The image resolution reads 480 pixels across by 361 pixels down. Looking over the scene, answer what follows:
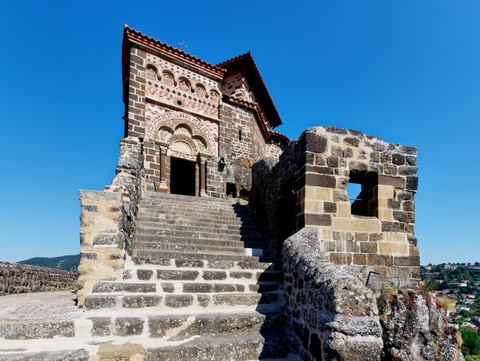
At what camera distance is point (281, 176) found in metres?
5.77

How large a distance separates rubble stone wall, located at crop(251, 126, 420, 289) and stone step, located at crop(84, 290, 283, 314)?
1485 millimetres

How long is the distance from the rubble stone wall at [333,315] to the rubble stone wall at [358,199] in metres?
1.80

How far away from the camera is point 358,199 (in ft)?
16.4

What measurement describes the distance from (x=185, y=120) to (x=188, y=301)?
912 cm

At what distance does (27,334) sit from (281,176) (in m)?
4.59

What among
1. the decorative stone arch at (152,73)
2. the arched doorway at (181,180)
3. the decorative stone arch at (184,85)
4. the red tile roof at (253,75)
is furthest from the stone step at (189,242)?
the red tile roof at (253,75)

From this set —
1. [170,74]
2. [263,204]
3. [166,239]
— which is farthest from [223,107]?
[166,239]

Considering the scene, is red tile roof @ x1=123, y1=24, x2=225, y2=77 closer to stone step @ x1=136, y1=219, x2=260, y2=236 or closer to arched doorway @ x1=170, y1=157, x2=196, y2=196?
arched doorway @ x1=170, y1=157, x2=196, y2=196

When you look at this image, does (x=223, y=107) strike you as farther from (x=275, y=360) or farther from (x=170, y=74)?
(x=275, y=360)

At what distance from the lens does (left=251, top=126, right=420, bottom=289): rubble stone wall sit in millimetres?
4684

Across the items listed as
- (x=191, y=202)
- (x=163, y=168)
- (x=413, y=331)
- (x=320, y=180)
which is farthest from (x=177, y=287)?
(x=163, y=168)

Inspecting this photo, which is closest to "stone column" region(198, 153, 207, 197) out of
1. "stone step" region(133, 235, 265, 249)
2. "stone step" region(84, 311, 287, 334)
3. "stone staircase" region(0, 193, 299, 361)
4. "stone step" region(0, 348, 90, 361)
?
"stone step" region(133, 235, 265, 249)

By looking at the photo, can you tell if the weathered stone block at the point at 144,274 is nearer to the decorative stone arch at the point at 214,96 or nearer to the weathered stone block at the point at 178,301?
the weathered stone block at the point at 178,301

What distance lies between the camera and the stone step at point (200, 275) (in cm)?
359
